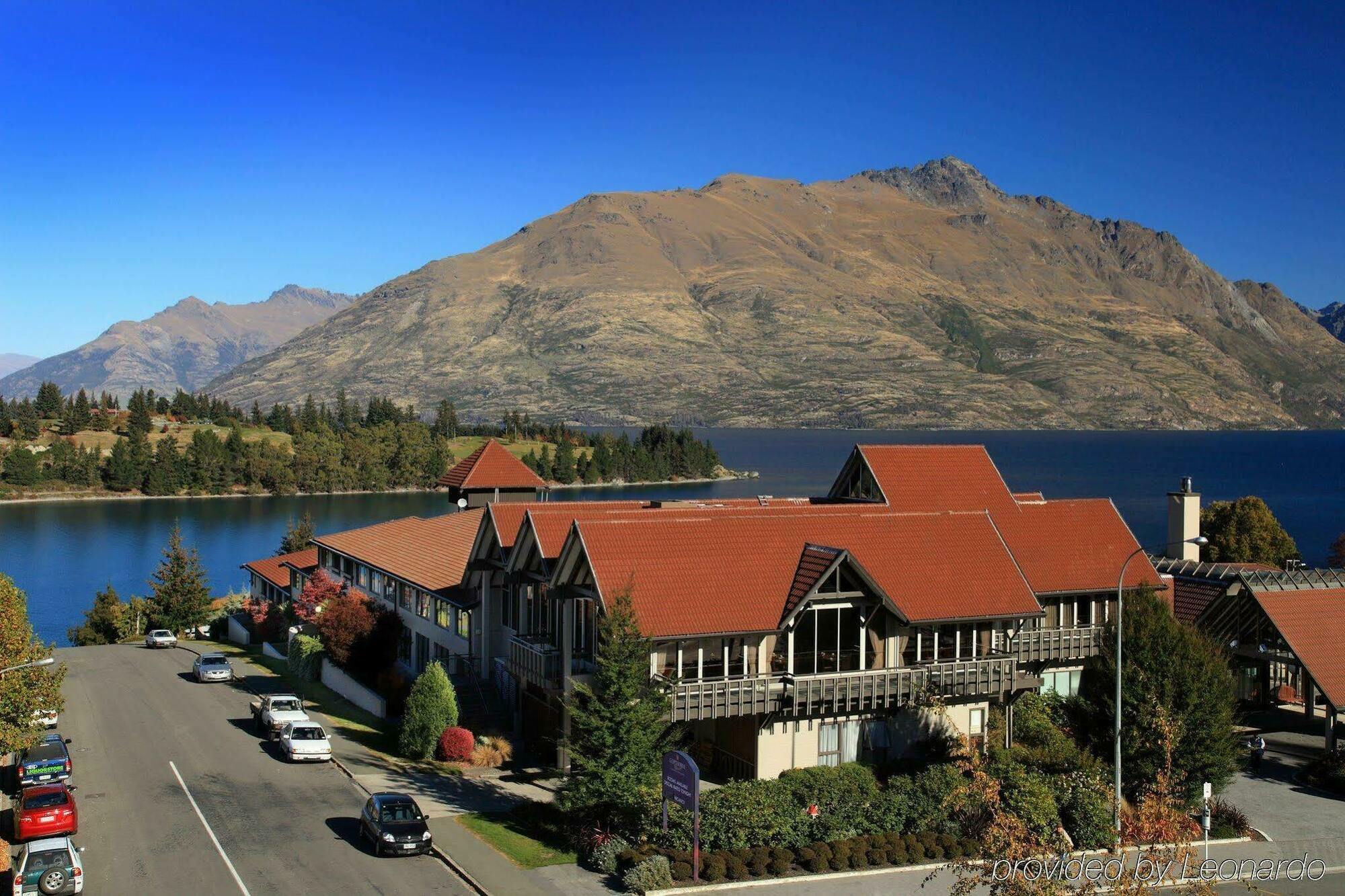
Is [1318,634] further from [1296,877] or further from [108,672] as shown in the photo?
[108,672]

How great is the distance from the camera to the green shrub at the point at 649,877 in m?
28.6

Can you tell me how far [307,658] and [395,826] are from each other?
26147mm

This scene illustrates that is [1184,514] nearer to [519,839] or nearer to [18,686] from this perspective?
[519,839]

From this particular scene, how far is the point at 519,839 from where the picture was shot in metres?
32.1

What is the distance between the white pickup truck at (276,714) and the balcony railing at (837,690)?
1614cm

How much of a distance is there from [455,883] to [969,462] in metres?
30.5

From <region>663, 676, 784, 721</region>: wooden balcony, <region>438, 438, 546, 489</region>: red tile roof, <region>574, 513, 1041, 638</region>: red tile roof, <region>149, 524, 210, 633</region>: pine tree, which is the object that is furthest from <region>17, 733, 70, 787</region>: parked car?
<region>149, 524, 210, 633</region>: pine tree

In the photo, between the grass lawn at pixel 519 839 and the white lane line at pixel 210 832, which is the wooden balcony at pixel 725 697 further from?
the white lane line at pixel 210 832

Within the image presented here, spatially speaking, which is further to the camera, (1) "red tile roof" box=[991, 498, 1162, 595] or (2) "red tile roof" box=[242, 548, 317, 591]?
(2) "red tile roof" box=[242, 548, 317, 591]

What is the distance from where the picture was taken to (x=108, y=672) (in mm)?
58125

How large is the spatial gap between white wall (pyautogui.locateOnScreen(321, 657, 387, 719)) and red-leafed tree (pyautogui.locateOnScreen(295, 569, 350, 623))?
16.4ft

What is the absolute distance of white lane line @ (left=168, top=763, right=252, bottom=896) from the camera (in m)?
28.1

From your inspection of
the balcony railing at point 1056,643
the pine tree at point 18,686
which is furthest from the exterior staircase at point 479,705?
the balcony railing at point 1056,643

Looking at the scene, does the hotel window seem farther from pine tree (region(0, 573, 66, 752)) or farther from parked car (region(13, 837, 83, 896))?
pine tree (region(0, 573, 66, 752))
